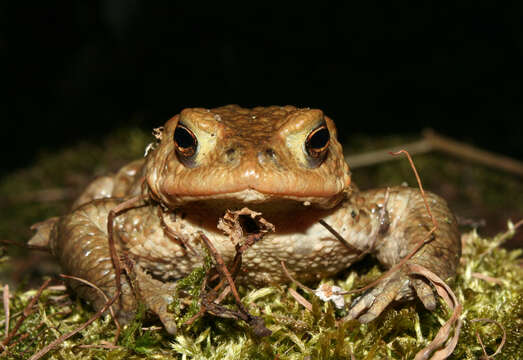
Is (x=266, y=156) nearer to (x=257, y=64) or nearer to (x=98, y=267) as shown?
(x=98, y=267)

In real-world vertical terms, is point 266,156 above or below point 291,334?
above

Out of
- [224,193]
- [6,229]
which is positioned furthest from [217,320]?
[6,229]

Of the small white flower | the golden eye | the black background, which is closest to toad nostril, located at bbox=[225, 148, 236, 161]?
the golden eye

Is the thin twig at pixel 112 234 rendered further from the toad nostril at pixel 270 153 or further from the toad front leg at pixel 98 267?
the toad nostril at pixel 270 153

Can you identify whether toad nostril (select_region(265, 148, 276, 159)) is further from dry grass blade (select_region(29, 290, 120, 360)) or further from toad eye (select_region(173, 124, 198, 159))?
dry grass blade (select_region(29, 290, 120, 360))

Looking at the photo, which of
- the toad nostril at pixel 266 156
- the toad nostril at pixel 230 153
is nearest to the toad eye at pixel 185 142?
the toad nostril at pixel 230 153

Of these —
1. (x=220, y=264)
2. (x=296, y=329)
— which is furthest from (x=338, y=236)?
(x=220, y=264)

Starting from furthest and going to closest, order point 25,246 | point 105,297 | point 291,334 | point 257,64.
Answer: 1. point 257,64
2. point 25,246
3. point 105,297
4. point 291,334
